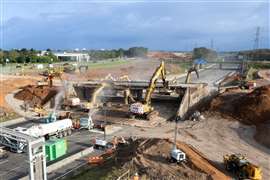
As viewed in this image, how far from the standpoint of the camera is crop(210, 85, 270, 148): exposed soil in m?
37.2

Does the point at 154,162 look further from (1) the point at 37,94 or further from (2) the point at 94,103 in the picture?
(1) the point at 37,94

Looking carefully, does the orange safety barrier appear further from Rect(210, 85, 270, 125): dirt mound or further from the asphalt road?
→ Rect(210, 85, 270, 125): dirt mound

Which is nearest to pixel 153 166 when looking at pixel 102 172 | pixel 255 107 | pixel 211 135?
pixel 102 172

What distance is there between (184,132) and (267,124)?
10094 millimetres

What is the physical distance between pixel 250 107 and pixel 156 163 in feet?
76.1

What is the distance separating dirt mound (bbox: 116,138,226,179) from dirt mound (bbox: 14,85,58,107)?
110 feet

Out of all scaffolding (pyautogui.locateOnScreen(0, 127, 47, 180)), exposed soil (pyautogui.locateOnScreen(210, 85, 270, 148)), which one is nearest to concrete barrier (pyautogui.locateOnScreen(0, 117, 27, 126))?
scaffolding (pyautogui.locateOnScreen(0, 127, 47, 180))

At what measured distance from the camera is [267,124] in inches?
1460

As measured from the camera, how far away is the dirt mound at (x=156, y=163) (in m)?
22.0

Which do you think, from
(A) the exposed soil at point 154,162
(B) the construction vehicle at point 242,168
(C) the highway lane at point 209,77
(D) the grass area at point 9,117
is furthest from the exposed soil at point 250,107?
(D) the grass area at point 9,117

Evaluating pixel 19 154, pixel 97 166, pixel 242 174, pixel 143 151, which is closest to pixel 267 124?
pixel 242 174

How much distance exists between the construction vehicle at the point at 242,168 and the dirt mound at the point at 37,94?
40031 mm

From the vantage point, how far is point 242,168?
78.1 feet

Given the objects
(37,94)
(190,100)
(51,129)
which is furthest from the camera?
(37,94)
